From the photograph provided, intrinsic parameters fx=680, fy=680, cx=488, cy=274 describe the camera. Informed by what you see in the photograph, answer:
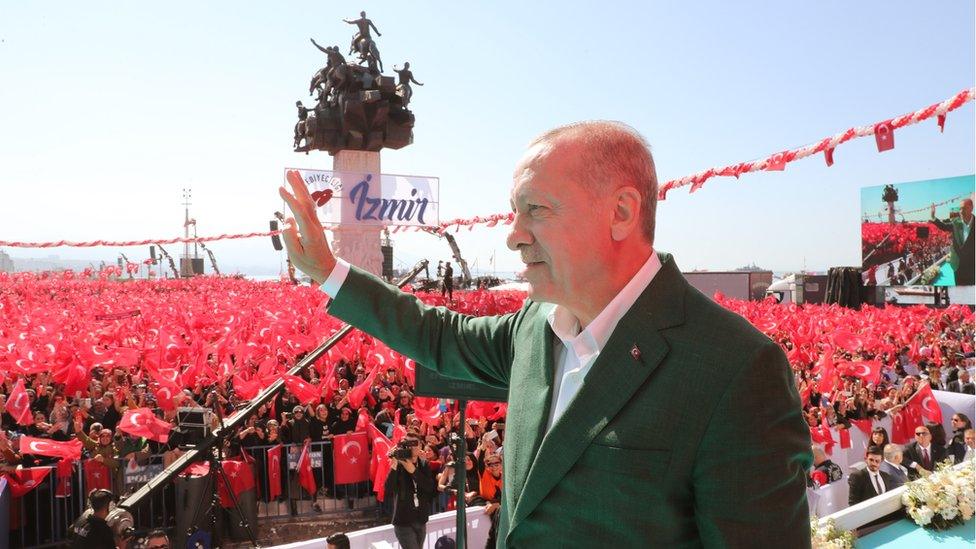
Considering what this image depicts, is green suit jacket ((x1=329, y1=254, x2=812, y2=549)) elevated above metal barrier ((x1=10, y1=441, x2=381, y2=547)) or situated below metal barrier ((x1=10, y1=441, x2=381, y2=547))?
above

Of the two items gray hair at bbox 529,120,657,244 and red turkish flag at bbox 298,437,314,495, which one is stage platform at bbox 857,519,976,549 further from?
red turkish flag at bbox 298,437,314,495

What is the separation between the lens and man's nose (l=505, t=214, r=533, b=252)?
150cm

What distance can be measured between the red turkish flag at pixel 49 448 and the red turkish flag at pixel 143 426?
1.49ft

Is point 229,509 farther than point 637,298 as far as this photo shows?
Yes

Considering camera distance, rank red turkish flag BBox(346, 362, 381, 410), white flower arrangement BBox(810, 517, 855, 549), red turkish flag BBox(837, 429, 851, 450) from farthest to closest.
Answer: red turkish flag BBox(346, 362, 381, 410)
red turkish flag BBox(837, 429, 851, 450)
white flower arrangement BBox(810, 517, 855, 549)

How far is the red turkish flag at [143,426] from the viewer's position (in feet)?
21.3

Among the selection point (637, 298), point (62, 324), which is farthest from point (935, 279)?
point (637, 298)

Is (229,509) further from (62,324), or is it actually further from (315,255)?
(62,324)

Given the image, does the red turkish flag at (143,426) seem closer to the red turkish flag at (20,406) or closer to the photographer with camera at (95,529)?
the photographer with camera at (95,529)

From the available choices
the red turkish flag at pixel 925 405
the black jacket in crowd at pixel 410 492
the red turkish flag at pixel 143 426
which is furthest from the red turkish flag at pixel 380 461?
the red turkish flag at pixel 925 405

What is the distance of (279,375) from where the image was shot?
824 centimetres

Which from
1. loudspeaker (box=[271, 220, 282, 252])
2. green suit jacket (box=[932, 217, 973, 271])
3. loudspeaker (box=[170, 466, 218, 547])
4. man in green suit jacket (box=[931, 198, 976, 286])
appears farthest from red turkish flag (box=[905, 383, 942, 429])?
green suit jacket (box=[932, 217, 973, 271])

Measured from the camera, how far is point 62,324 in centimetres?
1284

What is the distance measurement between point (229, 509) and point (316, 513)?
1421 mm
